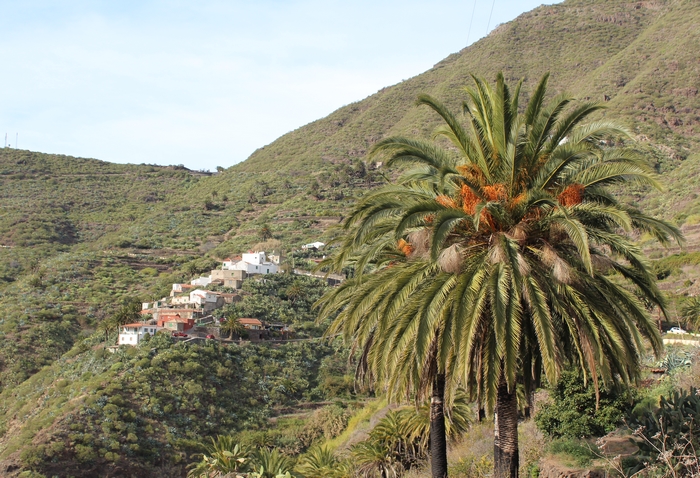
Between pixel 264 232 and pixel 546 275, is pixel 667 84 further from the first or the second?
pixel 546 275

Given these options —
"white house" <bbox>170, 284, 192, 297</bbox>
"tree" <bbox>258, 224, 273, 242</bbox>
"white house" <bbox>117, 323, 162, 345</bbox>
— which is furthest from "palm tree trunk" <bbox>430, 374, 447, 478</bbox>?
"tree" <bbox>258, 224, 273, 242</bbox>

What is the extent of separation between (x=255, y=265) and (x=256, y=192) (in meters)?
38.8

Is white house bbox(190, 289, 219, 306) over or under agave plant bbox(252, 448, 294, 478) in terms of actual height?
over

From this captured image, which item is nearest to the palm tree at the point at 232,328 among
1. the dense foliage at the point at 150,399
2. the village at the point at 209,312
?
the village at the point at 209,312

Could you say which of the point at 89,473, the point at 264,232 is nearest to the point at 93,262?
the point at 264,232

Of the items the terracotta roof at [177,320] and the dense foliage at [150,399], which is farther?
the terracotta roof at [177,320]

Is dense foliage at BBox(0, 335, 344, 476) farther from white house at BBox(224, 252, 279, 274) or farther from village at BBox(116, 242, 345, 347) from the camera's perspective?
white house at BBox(224, 252, 279, 274)

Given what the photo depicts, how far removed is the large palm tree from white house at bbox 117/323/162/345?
129 feet

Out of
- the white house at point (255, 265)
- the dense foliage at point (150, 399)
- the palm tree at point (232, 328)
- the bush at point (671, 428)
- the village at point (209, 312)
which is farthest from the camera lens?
the white house at point (255, 265)

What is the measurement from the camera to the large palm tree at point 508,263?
927 cm

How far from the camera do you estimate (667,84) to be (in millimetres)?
80125

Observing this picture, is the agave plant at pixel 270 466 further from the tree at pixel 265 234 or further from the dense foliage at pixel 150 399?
the tree at pixel 265 234

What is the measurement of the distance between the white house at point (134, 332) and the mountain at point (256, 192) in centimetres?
268

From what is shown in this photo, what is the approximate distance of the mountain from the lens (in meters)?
51.5
